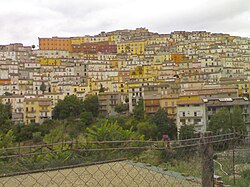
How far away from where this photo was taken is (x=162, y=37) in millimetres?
74688

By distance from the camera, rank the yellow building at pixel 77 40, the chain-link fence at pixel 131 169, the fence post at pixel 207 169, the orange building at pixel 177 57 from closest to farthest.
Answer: the fence post at pixel 207 169 < the chain-link fence at pixel 131 169 < the orange building at pixel 177 57 < the yellow building at pixel 77 40

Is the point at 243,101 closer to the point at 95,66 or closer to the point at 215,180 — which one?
the point at 215,180

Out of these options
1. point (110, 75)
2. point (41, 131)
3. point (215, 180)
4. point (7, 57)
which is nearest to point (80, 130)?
point (41, 131)

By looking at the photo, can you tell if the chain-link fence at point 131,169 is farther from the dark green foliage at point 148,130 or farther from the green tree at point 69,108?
the green tree at point 69,108

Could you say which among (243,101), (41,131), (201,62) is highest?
(201,62)

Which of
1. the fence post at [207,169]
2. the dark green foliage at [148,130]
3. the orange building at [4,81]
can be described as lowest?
the dark green foliage at [148,130]

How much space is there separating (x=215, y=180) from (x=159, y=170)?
167 centimetres

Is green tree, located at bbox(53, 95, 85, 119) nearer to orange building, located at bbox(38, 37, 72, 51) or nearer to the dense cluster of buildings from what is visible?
the dense cluster of buildings

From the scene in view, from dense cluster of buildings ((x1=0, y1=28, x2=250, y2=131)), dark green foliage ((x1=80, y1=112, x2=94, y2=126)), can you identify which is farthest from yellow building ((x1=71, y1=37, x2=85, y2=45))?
dark green foliage ((x1=80, y1=112, x2=94, y2=126))

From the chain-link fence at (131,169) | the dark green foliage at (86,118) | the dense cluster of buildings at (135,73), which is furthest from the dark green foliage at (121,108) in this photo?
the chain-link fence at (131,169)

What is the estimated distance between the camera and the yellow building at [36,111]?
116 feet

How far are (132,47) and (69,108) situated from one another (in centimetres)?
4011

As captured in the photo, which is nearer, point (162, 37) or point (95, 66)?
point (95, 66)

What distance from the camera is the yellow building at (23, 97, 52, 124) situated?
35.2 metres
